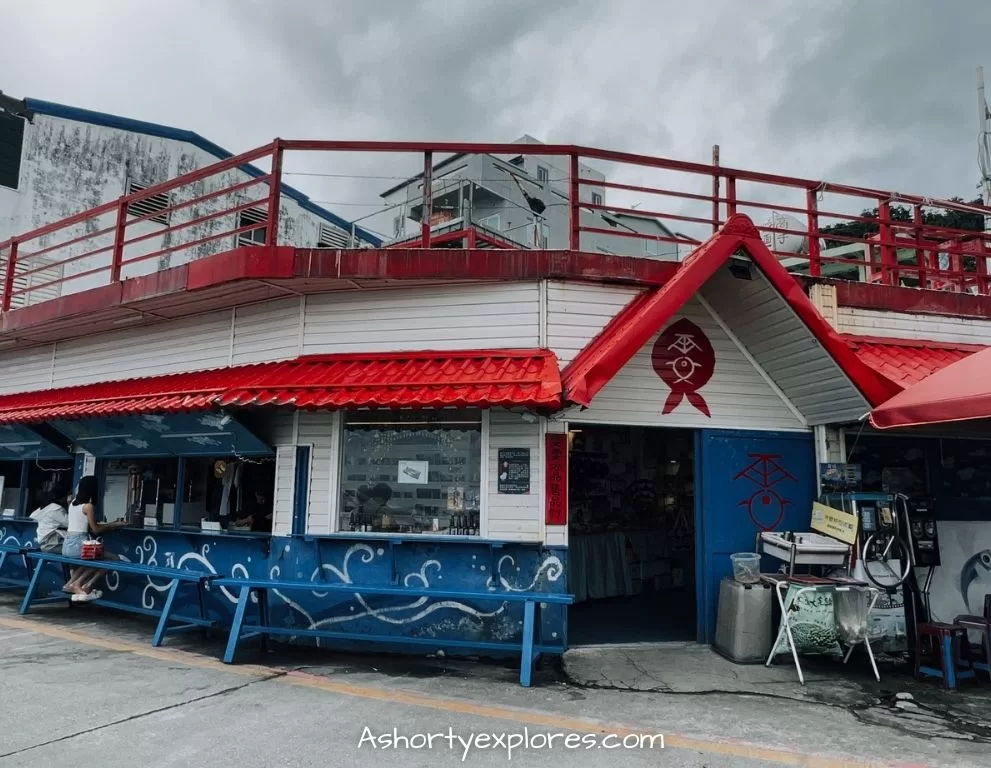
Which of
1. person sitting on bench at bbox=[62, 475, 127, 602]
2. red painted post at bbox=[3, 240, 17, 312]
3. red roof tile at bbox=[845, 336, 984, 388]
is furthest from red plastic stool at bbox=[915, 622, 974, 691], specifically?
red painted post at bbox=[3, 240, 17, 312]

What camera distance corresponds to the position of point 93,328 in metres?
10.6

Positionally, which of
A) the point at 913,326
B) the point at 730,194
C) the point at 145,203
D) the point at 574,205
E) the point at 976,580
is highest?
the point at 145,203

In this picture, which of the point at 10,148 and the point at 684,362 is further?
the point at 10,148

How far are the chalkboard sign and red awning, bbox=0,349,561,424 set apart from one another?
0.94 metres

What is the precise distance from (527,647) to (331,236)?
71.9 ft

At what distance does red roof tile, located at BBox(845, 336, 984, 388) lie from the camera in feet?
25.9

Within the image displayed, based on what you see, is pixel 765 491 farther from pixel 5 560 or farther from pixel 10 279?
pixel 10 279

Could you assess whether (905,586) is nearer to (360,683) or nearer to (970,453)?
(970,453)

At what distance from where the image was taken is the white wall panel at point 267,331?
8.45 metres

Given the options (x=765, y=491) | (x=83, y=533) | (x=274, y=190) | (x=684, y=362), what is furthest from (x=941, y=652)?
(x=83, y=533)

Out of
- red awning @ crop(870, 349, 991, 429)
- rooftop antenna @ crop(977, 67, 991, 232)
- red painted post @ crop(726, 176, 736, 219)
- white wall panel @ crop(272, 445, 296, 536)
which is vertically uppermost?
rooftop antenna @ crop(977, 67, 991, 232)

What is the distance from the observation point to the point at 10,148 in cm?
1756

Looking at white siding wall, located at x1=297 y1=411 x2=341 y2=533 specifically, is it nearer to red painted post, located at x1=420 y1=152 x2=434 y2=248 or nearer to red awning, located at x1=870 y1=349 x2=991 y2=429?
red painted post, located at x1=420 y1=152 x2=434 y2=248

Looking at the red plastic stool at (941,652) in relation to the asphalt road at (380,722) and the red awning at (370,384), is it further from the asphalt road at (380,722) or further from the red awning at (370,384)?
the red awning at (370,384)
